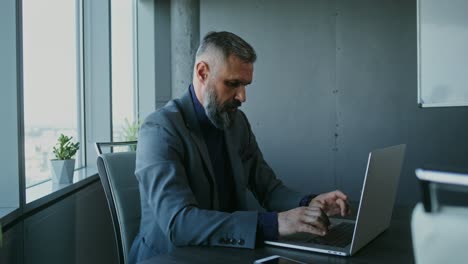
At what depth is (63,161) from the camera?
2.24 m

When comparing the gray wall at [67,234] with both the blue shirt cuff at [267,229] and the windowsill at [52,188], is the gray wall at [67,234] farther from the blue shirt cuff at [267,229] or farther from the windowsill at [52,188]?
the blue shirt cuff at [267,229]

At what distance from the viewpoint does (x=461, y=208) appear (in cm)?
32

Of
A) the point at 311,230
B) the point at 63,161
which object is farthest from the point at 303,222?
the point at 63,161

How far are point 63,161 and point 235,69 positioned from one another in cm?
122

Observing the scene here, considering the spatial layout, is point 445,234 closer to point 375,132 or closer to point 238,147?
point 238,147

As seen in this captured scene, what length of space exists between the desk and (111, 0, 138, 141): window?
240 centimetres

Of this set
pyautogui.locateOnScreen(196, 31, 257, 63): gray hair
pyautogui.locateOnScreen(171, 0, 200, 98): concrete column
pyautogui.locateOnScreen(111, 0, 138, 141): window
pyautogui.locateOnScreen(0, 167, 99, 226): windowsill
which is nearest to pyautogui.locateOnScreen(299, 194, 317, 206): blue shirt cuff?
pyautogui.locateOnScreen(196, 31, 257, 63): gray hair

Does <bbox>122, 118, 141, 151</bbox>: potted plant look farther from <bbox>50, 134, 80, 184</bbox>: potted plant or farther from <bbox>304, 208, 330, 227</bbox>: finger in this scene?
<bbox>304, 208, 330, 227</bbox>: finger

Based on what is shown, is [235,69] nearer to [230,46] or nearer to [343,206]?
[230,46]

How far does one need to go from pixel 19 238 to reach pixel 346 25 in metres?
2.91

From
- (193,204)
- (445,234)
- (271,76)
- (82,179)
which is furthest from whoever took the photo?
(271,76)

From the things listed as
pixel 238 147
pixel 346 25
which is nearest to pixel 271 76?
pixel 346 25

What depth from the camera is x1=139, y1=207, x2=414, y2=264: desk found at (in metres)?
1.03

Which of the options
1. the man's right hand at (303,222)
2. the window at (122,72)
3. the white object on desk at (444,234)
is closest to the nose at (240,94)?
the man's right hand at (303,222)
